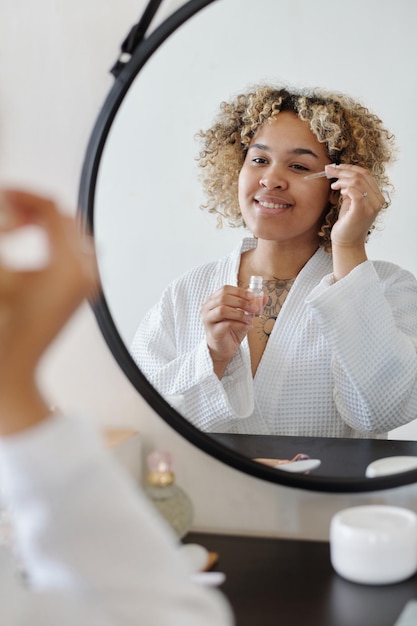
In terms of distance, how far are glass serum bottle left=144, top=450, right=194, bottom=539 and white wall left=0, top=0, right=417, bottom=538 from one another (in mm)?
44

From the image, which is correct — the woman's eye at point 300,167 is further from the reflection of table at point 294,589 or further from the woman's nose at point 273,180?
the reflection of table at point 294,589

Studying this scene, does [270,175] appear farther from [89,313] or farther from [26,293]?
[26,293]

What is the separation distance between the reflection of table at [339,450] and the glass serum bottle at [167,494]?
9cm

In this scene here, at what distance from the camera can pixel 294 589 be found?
0.67 m

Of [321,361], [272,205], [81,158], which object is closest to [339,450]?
[321,361]

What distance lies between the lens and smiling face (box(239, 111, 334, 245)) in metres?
0.73

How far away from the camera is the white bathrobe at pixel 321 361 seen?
2.40ft

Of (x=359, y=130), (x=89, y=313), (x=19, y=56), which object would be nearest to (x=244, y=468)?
(x=89, y=313)

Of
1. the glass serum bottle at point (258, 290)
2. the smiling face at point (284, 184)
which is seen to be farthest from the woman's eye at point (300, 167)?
the glass serum bottle at point (258, 290)

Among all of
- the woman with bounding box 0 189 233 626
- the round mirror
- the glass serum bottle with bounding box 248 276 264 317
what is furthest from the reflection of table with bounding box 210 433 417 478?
the woman with bounding box 0 189 233 626

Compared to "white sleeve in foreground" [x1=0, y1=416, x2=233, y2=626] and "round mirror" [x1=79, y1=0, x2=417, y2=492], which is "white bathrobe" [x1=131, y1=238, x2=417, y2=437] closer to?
"round mirror" [x1=79, y1=0, x2=417, y2=492]

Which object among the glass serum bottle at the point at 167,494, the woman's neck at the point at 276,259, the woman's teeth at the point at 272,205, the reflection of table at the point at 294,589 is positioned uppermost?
the woman's teeth at the point at 272,205

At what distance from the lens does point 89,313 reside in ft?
2.59

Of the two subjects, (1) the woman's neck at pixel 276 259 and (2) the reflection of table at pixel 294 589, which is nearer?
(2) the reflection of table at pixel 294 589
